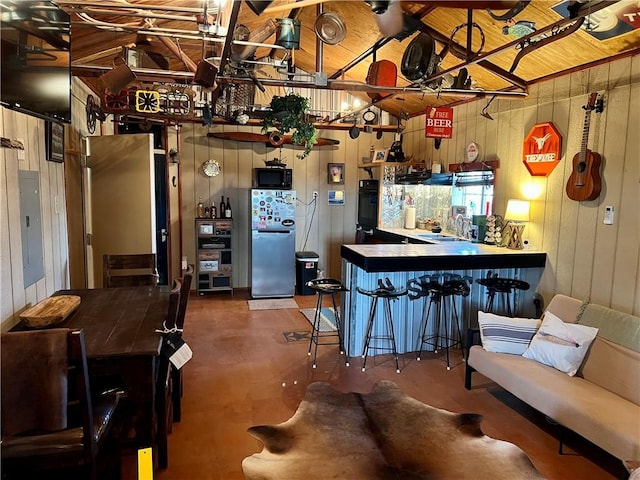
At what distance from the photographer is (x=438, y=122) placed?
14.3 feet

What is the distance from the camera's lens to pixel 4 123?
7.68 ft

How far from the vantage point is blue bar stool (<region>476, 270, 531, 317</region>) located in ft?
12.6

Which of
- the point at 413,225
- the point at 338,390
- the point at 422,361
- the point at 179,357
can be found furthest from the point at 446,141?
the point at 179,357

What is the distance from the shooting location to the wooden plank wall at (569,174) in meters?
3.17

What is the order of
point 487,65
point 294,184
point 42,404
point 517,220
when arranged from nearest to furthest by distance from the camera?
point 42,404, point 487,65, point 517,220, point 294,184

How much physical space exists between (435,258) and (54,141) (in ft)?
10.3

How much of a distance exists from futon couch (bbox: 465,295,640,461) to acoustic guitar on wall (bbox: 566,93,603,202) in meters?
0.87

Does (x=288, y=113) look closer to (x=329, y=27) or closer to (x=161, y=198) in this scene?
(x=329, y=27)

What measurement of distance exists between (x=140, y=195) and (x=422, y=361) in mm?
3286

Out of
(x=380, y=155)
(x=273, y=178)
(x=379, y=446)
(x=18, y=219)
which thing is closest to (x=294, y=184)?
(x=273, y=178)

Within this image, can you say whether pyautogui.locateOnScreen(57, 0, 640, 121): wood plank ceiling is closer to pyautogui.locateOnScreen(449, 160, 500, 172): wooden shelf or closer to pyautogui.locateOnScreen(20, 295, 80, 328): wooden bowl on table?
pyautogui.locateOnScreen(449, 160, 500, 172): wooden shelf

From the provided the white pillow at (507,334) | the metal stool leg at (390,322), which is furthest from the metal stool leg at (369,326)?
the white pillow at (507,334)

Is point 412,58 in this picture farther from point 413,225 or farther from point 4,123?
point 413,225

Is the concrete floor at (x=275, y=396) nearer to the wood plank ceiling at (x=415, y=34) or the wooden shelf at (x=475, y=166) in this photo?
the wooden shelf at (x=475, y=166)
